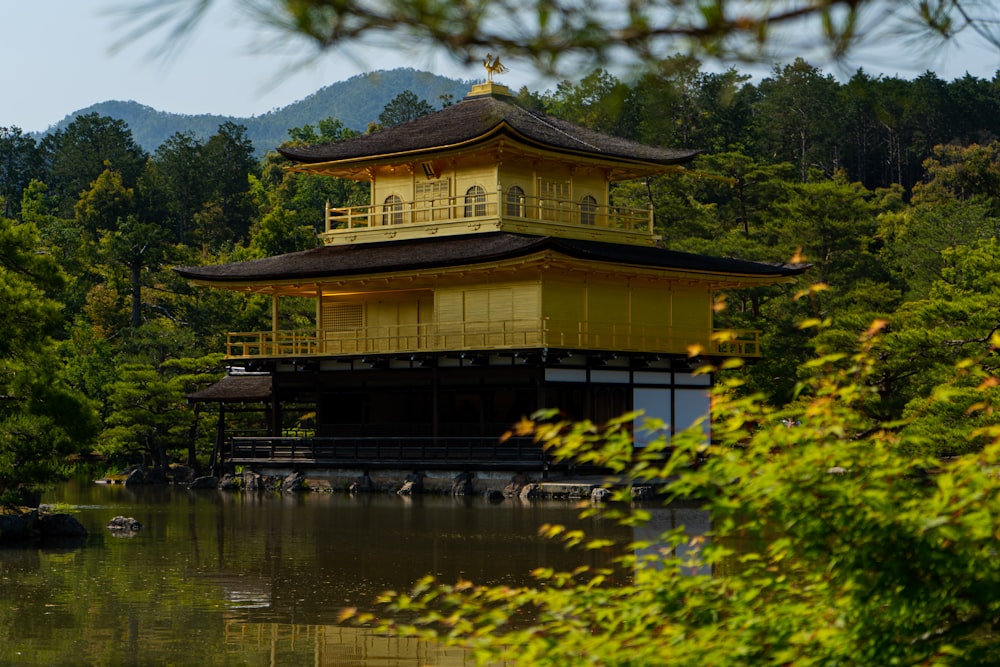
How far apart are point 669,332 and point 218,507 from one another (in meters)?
13.4

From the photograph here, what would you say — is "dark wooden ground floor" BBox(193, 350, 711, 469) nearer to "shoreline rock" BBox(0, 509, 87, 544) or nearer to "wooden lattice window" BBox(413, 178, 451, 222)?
"wooden lattice window" BBox(413, 178, 451, 222)

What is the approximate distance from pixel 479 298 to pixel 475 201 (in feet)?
10.7

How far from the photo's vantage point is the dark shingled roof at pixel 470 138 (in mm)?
39531

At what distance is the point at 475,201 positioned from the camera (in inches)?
1581

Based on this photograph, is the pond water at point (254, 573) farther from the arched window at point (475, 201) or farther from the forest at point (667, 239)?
the arched window at point (475, 201)

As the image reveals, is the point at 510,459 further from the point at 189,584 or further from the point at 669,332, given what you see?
the point at 189,584

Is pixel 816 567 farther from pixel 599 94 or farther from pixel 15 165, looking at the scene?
pixel 15 165

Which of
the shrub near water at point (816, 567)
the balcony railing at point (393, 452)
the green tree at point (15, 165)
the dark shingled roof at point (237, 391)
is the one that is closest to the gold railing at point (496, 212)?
the dark shingled roof at point (237, 391)

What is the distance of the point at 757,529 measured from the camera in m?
7.16

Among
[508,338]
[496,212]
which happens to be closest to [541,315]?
[508,338]

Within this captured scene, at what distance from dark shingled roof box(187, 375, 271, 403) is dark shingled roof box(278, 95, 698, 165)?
6497mm

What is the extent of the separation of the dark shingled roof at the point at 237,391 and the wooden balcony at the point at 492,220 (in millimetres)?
4544

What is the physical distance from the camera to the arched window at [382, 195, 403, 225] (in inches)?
1658

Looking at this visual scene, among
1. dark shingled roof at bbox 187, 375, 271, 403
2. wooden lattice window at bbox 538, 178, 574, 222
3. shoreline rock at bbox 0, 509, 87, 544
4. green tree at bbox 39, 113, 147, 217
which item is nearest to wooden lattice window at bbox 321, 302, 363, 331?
dark shingled roof at bbox 187, 375, 271, 403
